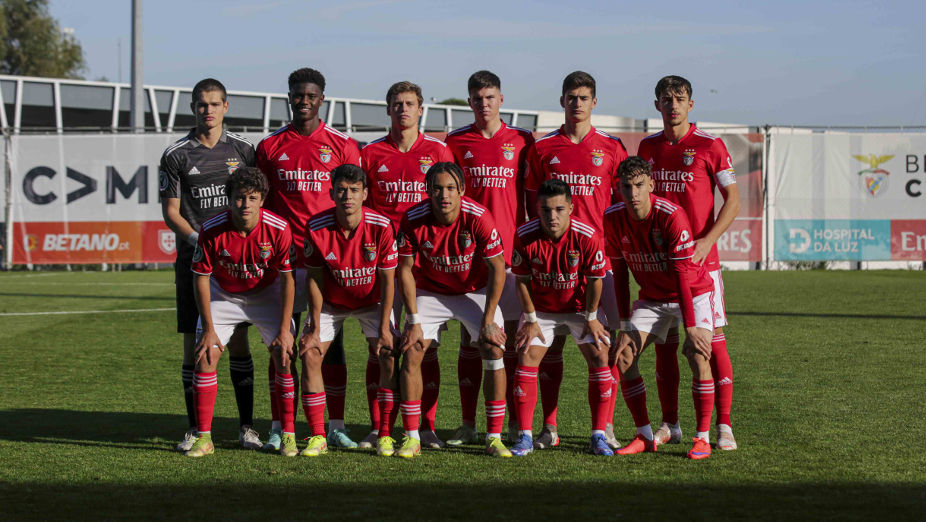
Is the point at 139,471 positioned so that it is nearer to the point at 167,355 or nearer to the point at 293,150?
the point at 293,150

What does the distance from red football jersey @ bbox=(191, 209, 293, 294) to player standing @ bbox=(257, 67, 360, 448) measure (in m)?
0.33

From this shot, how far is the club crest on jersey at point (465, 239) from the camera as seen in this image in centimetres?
542

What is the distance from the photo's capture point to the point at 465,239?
5.43 m

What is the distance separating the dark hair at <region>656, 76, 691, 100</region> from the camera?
568 centimetres

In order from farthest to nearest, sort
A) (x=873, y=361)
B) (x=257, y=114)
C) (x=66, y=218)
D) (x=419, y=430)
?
(x=257, y=114) → (x=66, y=218) → (x=873, y=361) → (x=419, y=430)

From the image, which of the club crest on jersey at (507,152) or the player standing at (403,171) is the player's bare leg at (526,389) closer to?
the player standing at (403,171)

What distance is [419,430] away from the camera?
5793 mm

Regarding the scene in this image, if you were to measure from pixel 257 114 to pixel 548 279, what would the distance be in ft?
94.4

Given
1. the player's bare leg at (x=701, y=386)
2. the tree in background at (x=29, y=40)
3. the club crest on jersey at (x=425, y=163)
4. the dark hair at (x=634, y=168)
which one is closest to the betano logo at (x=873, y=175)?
the player's bare leg at (x=701, y=386)

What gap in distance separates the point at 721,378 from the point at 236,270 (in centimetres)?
282

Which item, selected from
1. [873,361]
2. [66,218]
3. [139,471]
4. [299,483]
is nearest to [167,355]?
[139,471]

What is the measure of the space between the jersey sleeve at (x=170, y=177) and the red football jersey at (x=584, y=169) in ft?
7.17

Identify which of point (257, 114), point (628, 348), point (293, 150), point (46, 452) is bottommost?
point (46, 452)

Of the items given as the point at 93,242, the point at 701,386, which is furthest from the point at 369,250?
the point at 93,242
